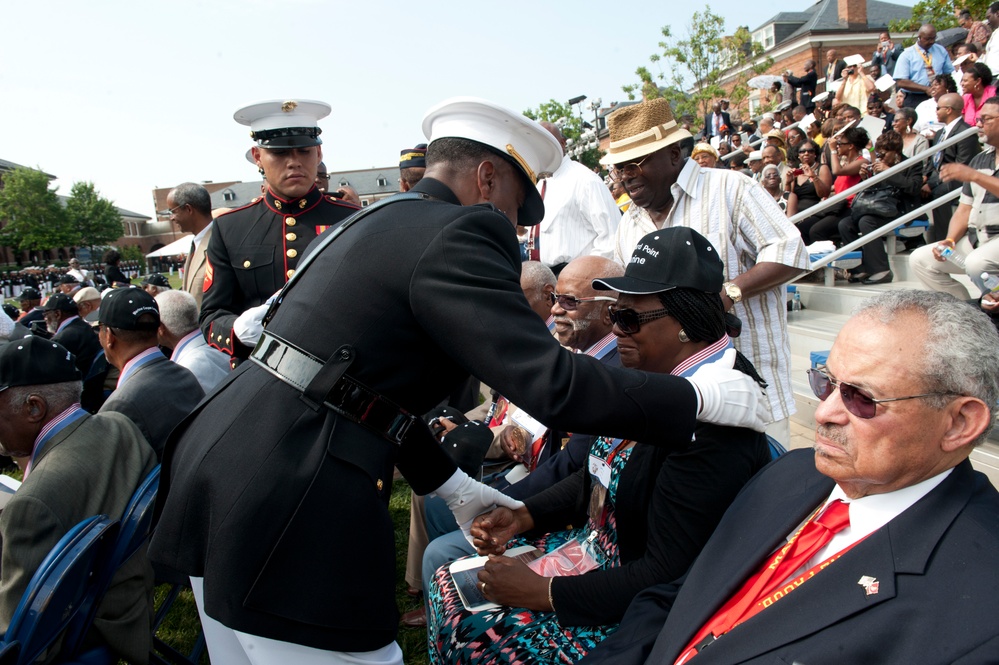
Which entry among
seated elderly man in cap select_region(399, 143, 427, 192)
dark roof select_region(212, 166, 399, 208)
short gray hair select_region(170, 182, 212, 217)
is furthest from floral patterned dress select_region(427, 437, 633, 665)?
dark roof select_region(212, 166, 399, 208)

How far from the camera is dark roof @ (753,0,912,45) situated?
4188cm

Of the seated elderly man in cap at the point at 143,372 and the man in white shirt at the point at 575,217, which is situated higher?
the man in white shirt at the point at 575,217

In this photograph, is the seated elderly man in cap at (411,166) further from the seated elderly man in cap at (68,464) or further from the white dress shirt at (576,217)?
the seated elderly man in cap at (68,464)

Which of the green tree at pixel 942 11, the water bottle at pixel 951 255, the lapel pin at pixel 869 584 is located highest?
the green tree at pixel 942 11

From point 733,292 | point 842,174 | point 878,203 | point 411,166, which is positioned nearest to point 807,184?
point 842,174

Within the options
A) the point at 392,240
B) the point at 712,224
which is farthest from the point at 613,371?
the point at 712,224

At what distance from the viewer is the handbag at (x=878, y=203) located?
7266 millimetres

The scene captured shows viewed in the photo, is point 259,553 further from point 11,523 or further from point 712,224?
point 712,224

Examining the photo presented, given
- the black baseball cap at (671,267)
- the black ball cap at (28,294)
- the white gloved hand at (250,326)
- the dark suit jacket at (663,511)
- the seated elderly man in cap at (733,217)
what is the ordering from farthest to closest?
the black ball cap at (28,294), the seated elderly man in cap at (733,217), the white gloved hand at (250,326), the black baseball cap at (671,267), the dark suit jacket at (663,511)

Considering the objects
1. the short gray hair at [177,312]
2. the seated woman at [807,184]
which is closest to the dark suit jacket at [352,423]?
the short gray hair at [177,312]

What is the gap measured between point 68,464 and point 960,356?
297 centimetres

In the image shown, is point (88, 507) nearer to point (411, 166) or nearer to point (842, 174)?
point (411, 166)

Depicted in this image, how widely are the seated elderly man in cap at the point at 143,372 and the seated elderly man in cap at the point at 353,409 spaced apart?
6.08 ft

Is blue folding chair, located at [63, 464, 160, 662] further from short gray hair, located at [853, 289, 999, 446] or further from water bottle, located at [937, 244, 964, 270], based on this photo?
water bottle, located at [937, 244, 964, 270]
